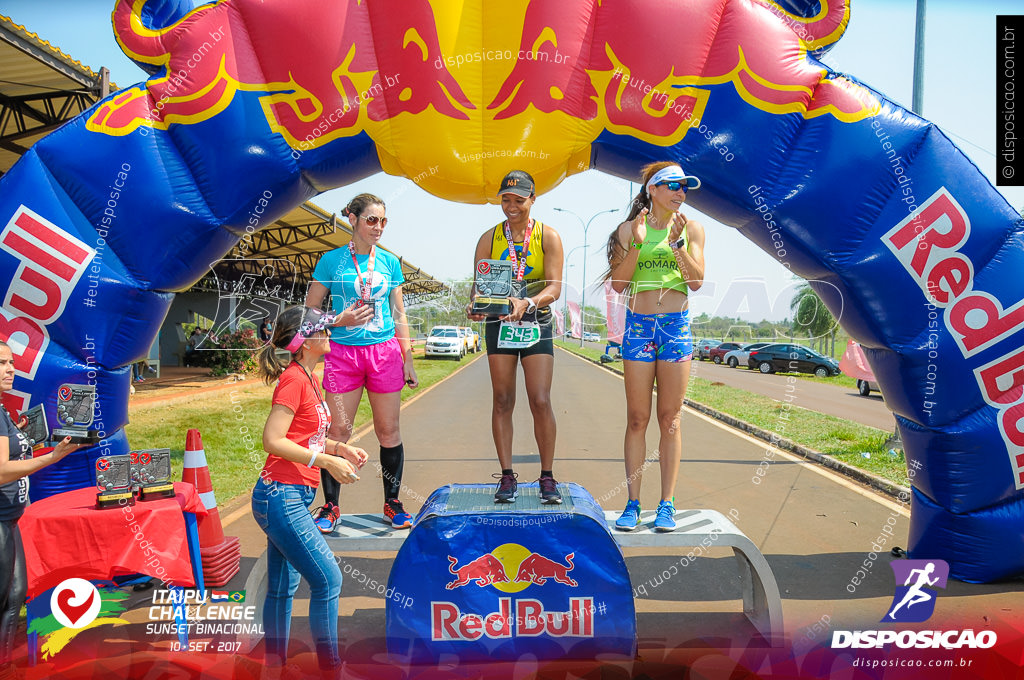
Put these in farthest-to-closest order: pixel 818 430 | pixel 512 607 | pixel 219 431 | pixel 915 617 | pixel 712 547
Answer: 1. pixel 818 430
2. pixel 219 431
3. pixel 712 547
4. pixel 915 617
5. pixel 512 607

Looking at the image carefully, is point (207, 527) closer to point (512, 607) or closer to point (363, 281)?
point (363, 281)

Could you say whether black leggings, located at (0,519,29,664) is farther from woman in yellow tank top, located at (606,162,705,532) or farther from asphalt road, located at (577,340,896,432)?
asphalt road, located at (577,340,896,432)

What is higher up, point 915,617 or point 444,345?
point 444,345

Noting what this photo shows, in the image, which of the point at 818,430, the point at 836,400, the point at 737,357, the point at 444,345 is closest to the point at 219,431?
the point at 818,430

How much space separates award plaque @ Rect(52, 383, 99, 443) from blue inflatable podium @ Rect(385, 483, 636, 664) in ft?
5.44

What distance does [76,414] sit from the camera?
10.2ft

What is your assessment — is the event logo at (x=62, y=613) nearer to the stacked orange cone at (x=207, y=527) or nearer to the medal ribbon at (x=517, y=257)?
the stacked orange cone at (x=207, y=527)

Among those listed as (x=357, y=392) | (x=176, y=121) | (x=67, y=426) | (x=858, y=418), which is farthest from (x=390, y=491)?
(x=858, y=418)

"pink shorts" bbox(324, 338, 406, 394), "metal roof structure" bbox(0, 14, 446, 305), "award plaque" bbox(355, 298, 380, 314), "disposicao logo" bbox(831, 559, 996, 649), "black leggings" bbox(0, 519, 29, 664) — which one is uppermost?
"metal roof structure" bbox(0, 14, 446, 305)

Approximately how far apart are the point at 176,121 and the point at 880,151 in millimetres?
4448

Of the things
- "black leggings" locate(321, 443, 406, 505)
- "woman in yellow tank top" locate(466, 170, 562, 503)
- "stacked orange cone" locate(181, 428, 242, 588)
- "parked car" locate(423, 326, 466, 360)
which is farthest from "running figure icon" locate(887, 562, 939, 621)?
"parked car" locate(423, 326, 466, 360)

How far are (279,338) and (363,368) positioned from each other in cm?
101

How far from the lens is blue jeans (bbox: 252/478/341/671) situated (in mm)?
2664

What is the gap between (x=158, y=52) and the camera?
4.04 metres
